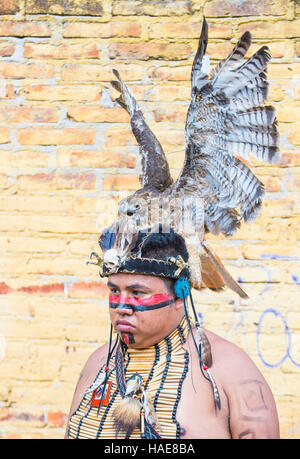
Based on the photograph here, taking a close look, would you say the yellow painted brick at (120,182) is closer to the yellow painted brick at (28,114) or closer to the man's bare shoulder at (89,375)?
the yellow painted brick at (28,114)

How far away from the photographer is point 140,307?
193cm

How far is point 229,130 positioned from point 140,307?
0.77 m

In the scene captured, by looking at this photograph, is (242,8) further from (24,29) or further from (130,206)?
(130,206)

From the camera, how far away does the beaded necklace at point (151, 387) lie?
1887 millimetres

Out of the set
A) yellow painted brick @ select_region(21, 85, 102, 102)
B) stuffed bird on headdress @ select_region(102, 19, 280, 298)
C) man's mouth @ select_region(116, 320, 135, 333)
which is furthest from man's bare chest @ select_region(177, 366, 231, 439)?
yellow painted brick @ select_region(21, 85, 102, 102)

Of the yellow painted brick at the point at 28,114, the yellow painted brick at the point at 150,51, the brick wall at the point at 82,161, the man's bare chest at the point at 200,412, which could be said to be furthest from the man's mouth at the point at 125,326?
the yellow painted brick at the point at 150,51

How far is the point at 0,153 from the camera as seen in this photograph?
10.4 ft

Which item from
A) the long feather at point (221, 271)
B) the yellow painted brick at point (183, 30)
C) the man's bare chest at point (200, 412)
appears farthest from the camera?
the yellow painted brick at point (183, 30)

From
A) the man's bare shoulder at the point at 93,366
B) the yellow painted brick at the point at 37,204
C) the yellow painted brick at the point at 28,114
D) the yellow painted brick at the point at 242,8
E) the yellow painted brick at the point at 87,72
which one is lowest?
the man's bare shoulder at the point at 93,366

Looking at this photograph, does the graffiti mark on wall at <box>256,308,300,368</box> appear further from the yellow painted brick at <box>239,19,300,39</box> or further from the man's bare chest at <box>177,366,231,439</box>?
the yellow painted brick at <box>239,19,300,39</box>

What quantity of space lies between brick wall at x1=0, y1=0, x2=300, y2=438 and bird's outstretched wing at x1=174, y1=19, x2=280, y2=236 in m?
0.88

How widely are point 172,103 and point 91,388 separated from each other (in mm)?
1743

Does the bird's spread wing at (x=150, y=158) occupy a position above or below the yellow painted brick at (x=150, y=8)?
below

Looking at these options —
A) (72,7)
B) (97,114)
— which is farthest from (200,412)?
(72,7)
